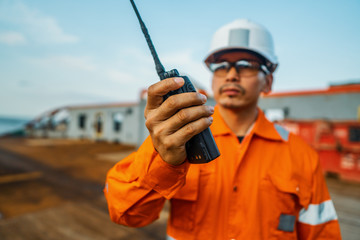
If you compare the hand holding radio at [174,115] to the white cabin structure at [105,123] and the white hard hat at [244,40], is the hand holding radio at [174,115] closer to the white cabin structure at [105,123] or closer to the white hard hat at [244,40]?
the white hard hat at [244,40]

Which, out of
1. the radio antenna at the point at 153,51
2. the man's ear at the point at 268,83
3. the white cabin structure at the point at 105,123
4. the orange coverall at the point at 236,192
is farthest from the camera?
the white cabin structure at the point at 105,123

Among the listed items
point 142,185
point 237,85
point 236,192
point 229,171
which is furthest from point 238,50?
point 142,185

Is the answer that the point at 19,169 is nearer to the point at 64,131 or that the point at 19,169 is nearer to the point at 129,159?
the point at 129,159

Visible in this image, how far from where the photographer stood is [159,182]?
0.91 metres

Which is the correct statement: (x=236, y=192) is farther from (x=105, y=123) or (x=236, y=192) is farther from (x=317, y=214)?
(x=105, y=123)

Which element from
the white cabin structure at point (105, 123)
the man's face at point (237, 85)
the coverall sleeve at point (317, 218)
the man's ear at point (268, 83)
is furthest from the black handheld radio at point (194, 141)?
the white cabin structure at point (105, 123)

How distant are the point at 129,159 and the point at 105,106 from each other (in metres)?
16.2

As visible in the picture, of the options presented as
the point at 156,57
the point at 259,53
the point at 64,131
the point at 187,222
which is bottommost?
the point at 64,131

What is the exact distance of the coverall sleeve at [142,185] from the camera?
89 cm

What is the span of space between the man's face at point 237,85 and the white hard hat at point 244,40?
0.06 metres

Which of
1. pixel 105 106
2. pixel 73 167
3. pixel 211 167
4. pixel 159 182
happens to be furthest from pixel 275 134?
pixel 105 106

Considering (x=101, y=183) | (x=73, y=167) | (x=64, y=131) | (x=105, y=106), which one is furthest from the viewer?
(x=64, y=131)

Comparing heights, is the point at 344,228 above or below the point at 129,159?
below

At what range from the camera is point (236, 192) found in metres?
1.21
